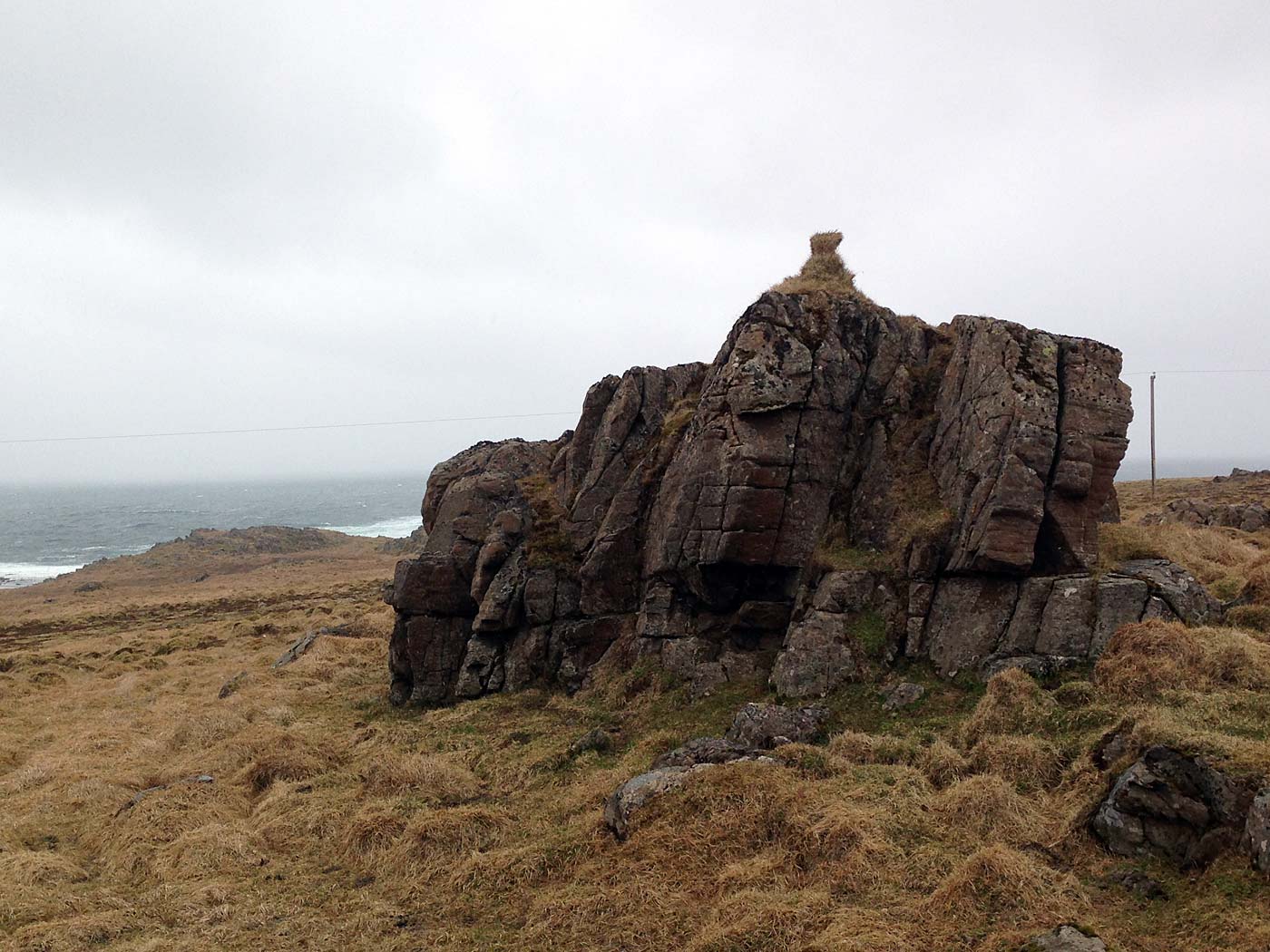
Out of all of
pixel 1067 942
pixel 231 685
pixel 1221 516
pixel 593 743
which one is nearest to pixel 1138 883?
pixel 1067 942

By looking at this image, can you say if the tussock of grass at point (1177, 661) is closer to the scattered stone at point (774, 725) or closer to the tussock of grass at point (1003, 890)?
the tussock of grass at point (1003, 890)

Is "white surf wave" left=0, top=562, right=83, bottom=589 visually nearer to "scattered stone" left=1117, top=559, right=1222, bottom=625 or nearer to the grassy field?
the grassy field

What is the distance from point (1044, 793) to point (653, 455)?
15.3 meters

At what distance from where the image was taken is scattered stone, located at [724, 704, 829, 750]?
51.7ft

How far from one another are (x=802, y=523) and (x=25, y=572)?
128347 millimetres

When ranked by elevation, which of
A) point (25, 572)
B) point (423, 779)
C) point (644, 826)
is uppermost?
point (644, 826)

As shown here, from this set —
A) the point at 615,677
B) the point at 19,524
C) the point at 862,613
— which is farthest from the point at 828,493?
the point at 19,524

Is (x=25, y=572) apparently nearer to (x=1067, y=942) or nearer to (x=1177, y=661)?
(x=1067, y=942)

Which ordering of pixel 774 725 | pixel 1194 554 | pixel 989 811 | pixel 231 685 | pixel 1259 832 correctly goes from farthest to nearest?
1. pixel 231 685
2. pixel 1194 554
3. pixel 774 725
4. pixel 989 811
5. pixel 1259 832

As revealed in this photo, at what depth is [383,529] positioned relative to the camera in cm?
17225

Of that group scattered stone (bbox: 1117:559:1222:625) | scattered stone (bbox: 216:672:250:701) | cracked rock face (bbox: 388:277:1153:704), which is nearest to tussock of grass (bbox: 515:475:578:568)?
cracked rock face (bbox: 388:277:1153:704)

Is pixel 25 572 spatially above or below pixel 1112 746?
below

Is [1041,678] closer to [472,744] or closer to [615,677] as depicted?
[615,677]

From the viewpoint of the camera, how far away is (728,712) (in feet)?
60.2
